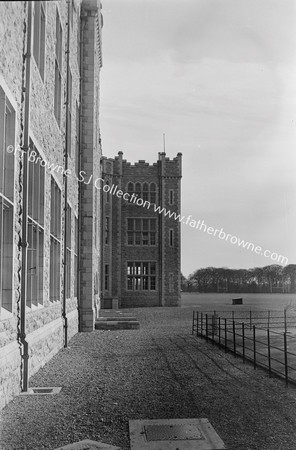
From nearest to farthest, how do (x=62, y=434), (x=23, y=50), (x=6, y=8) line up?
(x=62, y=434)
(x=6, y=8)
(x=23, y=50)

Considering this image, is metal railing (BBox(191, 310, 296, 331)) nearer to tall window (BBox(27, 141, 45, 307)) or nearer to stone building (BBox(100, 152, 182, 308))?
tall window (BBox(27, 141, 45, 307))

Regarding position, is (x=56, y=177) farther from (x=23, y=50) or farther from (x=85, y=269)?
(x=85, y=269)

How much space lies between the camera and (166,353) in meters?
12.2

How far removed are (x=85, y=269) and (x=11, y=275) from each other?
1178 cm

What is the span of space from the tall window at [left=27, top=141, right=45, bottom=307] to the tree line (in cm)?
7496

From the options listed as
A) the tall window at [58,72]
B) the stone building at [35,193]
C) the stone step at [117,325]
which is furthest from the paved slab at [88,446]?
the stone step at [117,325]

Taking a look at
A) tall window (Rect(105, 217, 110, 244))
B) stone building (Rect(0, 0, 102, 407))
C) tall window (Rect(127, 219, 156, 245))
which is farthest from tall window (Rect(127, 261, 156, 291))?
stone building (Rect(0, 0, 102, 407))

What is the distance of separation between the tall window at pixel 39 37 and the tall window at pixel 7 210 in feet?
8.84

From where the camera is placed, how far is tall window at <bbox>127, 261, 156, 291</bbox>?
40.2 meters

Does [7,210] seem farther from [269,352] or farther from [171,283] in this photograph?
[171,283]

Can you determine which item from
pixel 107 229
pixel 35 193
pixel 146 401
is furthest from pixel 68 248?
pixel 107 229

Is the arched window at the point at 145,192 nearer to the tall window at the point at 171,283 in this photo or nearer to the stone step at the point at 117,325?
the tall window at the point at 171,283

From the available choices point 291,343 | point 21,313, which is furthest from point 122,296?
point 21,313

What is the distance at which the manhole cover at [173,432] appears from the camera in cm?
533
